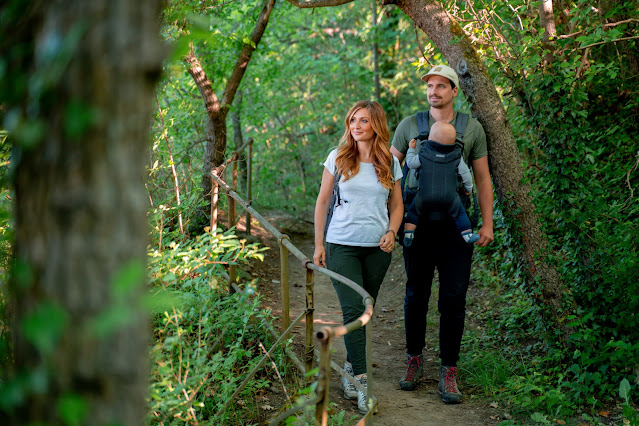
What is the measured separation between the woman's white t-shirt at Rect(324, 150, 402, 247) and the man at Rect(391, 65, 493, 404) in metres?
0.39

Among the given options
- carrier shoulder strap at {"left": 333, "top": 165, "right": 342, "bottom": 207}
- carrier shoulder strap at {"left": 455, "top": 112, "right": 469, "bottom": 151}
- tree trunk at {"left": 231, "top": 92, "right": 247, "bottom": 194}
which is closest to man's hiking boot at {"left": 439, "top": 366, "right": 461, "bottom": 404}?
carrier shoulder strap at {"left": 333, "top": 165, "right": 342, "bottom": 207}

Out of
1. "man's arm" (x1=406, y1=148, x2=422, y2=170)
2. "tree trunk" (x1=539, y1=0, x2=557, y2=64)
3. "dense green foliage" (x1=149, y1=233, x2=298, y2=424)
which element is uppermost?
"tree trunk" (x1=539, y1=0, x2=557, y2=64)

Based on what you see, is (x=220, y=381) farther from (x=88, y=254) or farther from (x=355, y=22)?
(x=355, y=22)

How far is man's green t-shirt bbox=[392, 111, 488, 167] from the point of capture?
403 cm

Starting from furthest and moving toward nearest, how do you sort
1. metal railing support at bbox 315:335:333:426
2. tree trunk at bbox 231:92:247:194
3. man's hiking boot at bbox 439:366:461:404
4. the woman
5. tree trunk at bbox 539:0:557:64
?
tree trunk at bbox 231:92:247:194
tree trunk at bbox 539:0:557:64
man's hiking boot at bbox 439:366:461:404
the woman
metal railing support at bbox 315:335:333:426

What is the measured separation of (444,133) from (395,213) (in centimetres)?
65

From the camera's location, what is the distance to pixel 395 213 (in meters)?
3.92

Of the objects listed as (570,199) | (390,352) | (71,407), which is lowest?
(390,352)

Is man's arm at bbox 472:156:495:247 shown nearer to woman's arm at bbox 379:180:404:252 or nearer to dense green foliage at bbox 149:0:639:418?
dense green foliage at bbox 149:0:639:418

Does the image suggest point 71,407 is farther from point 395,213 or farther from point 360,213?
point 395,213

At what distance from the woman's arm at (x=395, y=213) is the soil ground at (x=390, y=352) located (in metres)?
0.86

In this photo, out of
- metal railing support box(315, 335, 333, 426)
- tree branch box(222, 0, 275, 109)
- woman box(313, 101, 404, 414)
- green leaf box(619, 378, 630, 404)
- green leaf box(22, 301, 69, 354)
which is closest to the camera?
green leaf box(22, 301, 69, 354)

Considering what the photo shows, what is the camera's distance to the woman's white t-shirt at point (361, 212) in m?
3.78

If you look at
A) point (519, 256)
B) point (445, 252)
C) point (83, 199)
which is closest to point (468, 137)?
point (445, 252)
